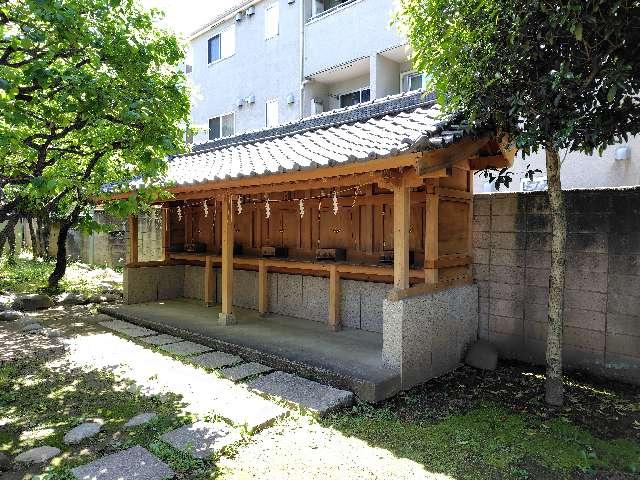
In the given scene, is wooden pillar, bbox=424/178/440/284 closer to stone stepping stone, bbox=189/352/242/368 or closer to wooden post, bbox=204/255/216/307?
stone stepping stone, bbox=189/352/242/368

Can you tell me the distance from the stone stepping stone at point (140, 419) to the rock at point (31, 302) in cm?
724

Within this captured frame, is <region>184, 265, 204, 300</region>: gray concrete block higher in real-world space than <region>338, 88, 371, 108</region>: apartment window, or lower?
lower

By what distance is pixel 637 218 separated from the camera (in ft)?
18.6

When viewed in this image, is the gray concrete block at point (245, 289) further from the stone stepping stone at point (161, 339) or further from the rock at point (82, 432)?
the rock at point (82, 432)

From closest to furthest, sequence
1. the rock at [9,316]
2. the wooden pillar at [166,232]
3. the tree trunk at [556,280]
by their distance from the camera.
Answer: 1. the tree trunk at [556,280]
2. the rock at [9,316]
3. the wooden pillar at [166,232]

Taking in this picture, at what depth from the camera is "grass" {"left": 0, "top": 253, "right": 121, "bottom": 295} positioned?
1230cm

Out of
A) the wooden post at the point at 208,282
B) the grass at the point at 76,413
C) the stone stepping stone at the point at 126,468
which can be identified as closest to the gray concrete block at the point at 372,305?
the grass at the point at 76,413

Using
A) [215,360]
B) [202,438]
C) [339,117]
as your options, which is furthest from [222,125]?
[202,438]

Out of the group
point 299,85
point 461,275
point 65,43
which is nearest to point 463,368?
point 461,275

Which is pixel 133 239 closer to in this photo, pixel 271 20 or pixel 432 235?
pixel 432 235

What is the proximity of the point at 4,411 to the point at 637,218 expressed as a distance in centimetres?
800

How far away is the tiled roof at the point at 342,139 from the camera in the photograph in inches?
203

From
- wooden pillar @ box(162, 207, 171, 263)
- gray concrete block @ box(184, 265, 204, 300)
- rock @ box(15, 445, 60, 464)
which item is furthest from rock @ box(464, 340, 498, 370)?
wooden pillar @ box(162, 207, 171, 263)

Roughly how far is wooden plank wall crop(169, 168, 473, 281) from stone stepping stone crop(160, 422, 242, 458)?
146 inches
